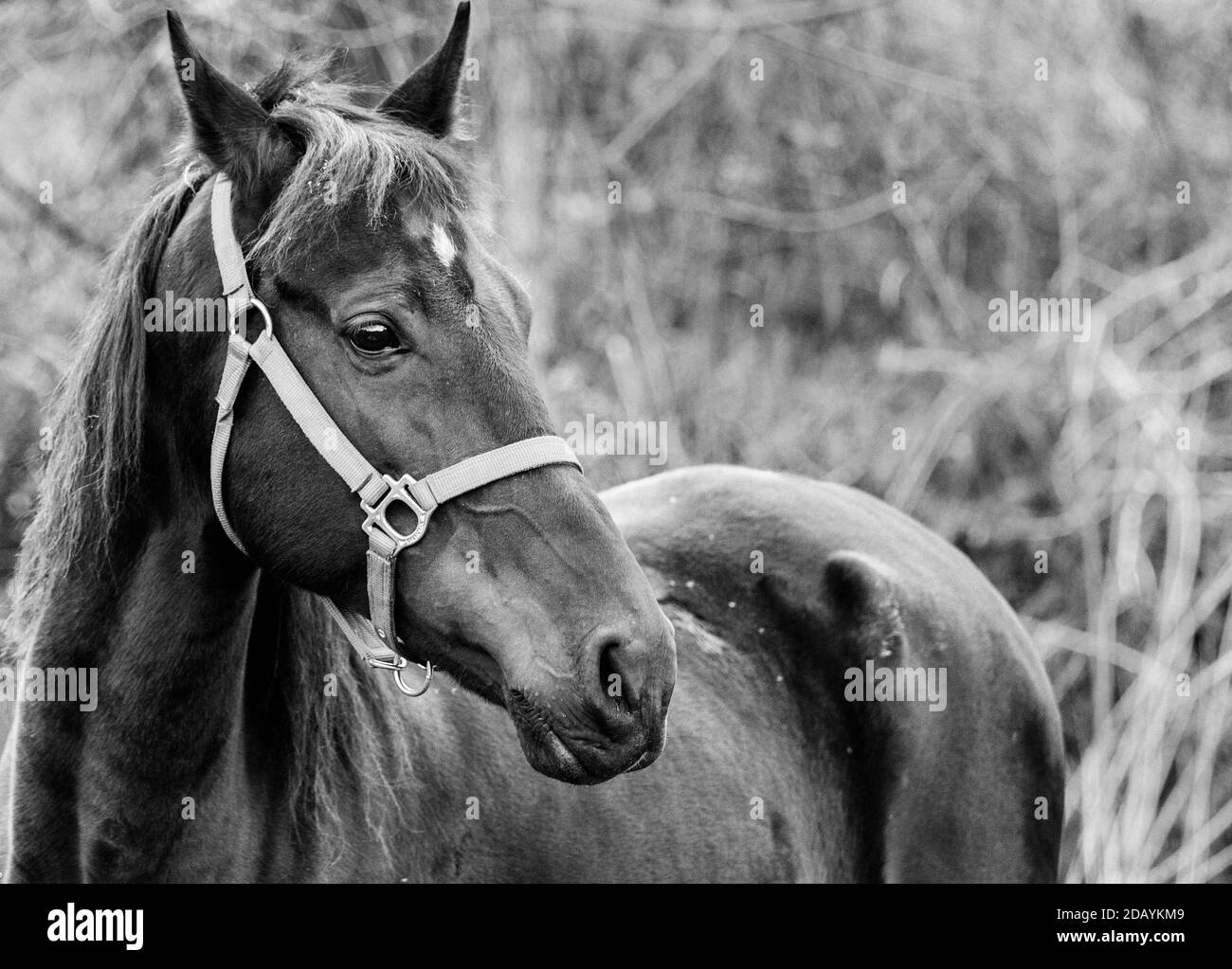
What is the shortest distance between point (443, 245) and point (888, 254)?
6314 mm

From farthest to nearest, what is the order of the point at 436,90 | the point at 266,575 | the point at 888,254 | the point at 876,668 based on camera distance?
the point at 888,254 < the point at 876,668 < the point at 436,90 < the point at 266,575

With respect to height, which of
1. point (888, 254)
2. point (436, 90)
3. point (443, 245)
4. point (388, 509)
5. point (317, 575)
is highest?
point (888, 254)

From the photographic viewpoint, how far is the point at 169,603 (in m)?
2.21

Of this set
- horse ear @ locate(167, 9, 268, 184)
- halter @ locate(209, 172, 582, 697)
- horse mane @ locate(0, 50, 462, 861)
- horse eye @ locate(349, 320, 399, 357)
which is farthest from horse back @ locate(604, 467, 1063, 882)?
horse ear @ locate(167, 9, 268, 184)

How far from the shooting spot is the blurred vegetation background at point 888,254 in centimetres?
592

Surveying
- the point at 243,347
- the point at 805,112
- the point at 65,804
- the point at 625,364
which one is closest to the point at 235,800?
the point at 65,804

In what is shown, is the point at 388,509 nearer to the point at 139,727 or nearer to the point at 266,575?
the point at 266,575

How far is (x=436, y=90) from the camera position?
251 cm

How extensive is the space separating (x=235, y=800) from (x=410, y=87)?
1.44 metres

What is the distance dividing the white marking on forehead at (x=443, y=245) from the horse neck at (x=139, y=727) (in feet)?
2.09

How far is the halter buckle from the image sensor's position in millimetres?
2002

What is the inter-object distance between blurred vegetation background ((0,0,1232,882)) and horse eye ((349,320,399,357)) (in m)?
3.15

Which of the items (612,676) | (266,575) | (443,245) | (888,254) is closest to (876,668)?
(612,676)
